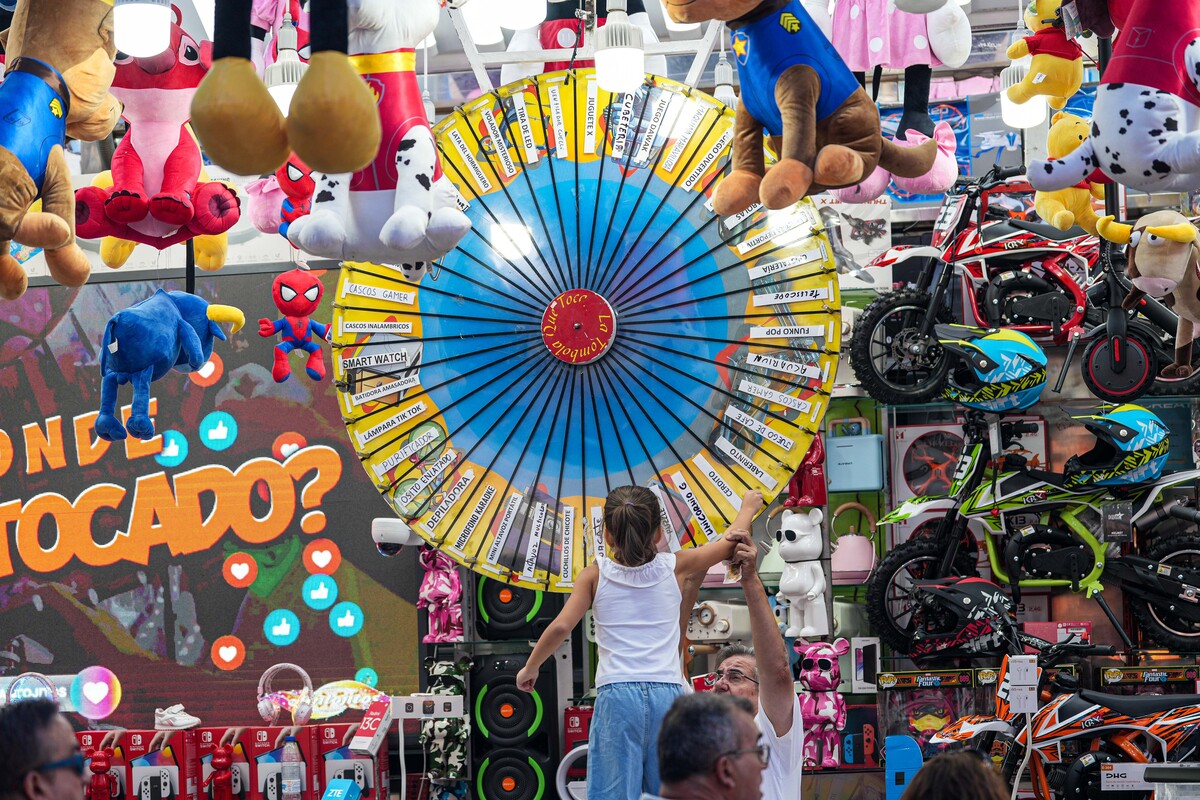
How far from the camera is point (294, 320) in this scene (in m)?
5.85

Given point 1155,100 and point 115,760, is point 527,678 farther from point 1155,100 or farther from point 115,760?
point 115,760

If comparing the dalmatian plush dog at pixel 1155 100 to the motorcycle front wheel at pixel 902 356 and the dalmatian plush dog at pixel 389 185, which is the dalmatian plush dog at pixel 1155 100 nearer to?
the dalmatian plush dog at pixel 389 185

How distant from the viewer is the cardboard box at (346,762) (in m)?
6.41

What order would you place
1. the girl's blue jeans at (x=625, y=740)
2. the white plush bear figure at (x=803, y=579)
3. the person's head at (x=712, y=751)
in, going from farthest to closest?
the white plush bear figure at (x=803, y=579), the girl's blue jeans at (x=625, y=740), the person's head at (x=712, y=751)

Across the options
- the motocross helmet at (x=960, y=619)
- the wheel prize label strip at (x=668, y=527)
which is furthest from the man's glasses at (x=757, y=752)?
the motocross helmet at (x=960, y=619)

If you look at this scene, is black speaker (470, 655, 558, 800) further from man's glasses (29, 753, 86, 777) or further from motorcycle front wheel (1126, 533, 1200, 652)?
man's glasses (29, 753, 86, 777)

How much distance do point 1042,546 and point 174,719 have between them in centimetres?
433

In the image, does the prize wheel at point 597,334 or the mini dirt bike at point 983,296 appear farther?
the mini dirt bike at point 983,296

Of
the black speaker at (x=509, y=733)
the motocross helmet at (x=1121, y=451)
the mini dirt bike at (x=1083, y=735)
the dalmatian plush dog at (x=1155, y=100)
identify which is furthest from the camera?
the black speaker at (x=509, y=733)

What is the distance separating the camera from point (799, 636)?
642 cm

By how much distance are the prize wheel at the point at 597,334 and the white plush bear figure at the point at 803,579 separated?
6.76 feet

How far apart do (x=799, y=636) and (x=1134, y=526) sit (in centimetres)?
173

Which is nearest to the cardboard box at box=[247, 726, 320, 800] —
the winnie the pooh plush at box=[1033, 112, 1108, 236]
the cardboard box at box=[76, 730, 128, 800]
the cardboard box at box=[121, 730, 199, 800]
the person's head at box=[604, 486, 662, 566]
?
the cardboard box at box=[121, 730, 199, 800]

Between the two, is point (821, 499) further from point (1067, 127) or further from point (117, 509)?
point (117, 509)
